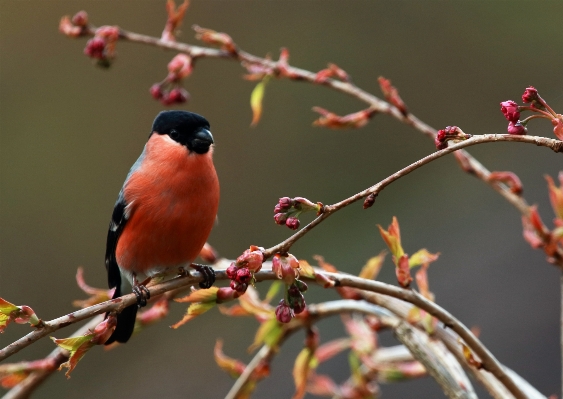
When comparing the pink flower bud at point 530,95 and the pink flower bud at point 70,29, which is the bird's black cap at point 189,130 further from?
the pink flower bud at point 530,95

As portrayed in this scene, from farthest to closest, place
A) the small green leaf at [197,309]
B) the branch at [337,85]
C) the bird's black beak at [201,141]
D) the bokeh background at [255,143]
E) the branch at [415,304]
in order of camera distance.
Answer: the bokeh background at [255,143] < the bird's black beak at [201,141] < the branch at [337,85] < the small green leaf at [197,309] < the branch at [415,304]

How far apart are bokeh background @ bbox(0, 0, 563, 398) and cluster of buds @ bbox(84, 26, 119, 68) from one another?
3.26 meters

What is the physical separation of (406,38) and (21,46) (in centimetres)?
345

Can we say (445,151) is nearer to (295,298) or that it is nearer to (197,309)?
(295,298)

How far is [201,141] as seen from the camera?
2.33 m

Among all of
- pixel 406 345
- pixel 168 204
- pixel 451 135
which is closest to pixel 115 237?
pixel 168 204

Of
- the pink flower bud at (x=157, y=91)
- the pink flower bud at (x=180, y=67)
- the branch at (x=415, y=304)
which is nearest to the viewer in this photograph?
the branch at (x=415, y=304)

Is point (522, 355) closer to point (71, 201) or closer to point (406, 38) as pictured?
point (406, 38)

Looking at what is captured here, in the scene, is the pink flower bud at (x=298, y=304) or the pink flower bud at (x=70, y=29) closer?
the pink flower bud at (x=298, y=304)

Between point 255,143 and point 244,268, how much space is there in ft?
16.5

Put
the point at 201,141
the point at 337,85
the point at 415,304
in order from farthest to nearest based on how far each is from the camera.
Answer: the point at 201,141
the point at 337,85
the point at 415,304

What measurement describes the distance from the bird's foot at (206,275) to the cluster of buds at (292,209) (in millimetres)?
606

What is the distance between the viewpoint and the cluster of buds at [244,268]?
3.95 feet

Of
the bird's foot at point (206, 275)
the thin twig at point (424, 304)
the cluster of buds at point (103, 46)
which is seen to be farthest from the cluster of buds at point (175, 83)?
the thin twig at point (424, 304)
